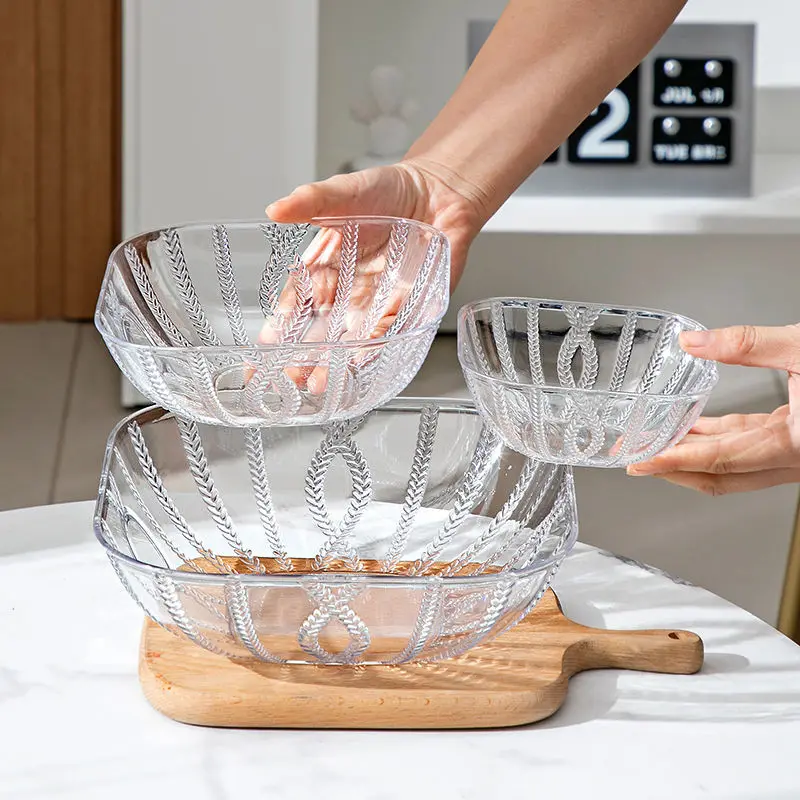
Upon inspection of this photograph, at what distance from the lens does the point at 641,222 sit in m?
Answer: 1.83

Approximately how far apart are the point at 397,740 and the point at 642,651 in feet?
0.47

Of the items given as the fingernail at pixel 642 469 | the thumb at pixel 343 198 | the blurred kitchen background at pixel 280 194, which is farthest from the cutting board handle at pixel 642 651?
the blurred kitchen background at pixel 280 194

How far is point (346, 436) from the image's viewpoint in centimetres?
70

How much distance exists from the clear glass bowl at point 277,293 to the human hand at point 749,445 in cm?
17

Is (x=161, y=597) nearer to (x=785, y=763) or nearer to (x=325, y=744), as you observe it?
(x=325, y=744)

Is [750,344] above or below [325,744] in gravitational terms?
above

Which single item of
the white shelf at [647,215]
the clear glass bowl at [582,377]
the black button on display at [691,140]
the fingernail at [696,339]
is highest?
the black button on display at [691,140]

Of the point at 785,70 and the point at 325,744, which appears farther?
the point at 785,70

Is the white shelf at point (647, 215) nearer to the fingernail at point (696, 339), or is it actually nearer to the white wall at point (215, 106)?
the white wall at point (215, 106)

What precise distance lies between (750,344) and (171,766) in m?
0.38

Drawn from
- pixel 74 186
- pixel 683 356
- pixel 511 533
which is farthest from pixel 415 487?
pixel 74 186

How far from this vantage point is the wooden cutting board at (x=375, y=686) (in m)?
0.53

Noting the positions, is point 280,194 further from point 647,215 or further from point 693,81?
point 693,81

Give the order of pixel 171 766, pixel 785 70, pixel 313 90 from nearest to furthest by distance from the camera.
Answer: pixel 171 766 → pixel 313 90 → pixel 785 70
